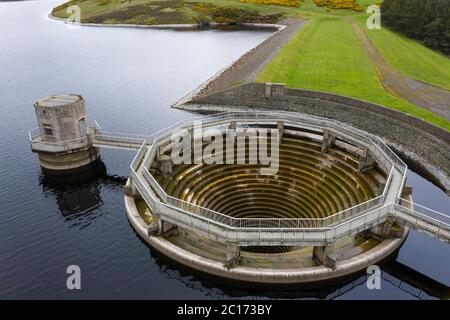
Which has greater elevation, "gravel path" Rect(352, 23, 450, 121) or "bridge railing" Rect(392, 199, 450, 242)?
"gravel path" Rect(352, 23, 450, 121)

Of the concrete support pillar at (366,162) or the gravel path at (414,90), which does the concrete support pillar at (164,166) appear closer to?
the concrete support pillar at (366,162)

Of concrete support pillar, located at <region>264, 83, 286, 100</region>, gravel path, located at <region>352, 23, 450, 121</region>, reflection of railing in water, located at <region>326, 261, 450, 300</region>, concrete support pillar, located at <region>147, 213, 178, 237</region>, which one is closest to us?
reflection of railing in water, located at <region>326, 261, 450, 300</region>

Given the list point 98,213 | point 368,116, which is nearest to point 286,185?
point 98,213

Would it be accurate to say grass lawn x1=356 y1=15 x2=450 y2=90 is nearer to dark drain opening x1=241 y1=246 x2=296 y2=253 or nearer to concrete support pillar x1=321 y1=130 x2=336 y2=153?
concrete support pillar x1=321 y1=130 x2=336 y2=153

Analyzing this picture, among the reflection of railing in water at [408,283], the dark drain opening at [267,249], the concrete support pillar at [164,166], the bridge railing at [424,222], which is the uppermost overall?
the concrete support pillar at [164,166]

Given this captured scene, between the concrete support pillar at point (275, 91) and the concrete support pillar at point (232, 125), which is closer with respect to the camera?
the concrete support pillar at point (232, 125)

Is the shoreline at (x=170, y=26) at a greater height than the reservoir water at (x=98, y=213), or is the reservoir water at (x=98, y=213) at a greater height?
the shoreline at (x=170, y=26)

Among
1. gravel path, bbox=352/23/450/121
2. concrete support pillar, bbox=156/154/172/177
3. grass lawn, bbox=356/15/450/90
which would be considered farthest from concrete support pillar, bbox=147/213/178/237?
grass lawn, bbox=356/15/450/90

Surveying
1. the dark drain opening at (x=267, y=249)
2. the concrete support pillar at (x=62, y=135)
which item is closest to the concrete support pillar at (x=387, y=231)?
the dark drain opening at (x=267, y=249)
